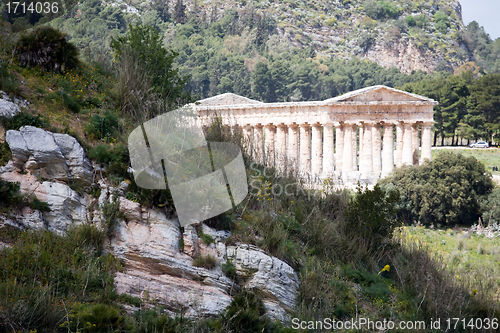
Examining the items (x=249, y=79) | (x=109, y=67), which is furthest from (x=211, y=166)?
(x=249, y=79)

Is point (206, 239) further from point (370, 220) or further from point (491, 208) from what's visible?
point (491, 208)

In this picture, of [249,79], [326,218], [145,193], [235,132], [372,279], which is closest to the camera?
[145,193]

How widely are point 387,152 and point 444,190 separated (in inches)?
367

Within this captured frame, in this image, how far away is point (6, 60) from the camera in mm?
11375

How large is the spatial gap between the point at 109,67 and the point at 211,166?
6.22 metres

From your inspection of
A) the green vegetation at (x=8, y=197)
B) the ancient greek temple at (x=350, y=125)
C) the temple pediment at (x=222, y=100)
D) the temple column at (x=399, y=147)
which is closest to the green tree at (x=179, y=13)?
the temple pediment at (x=222, y=100)

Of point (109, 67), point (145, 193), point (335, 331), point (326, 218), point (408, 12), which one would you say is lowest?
point (335, 331)

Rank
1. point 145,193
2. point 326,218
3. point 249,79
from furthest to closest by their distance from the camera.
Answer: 1. point 249,79
2. point 326,218
3. point 145,193

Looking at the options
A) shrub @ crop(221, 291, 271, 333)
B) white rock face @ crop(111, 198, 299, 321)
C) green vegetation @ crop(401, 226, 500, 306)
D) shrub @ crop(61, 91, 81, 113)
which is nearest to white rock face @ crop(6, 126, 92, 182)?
white rock face @ crop(111, 198, 299, 321)

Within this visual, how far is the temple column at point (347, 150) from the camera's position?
126 feet

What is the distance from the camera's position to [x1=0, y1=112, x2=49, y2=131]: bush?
927 cm

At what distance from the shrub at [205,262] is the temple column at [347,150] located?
3029 cm

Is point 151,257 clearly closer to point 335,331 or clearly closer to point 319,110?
point 335,331

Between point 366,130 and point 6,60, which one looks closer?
point 6,60
